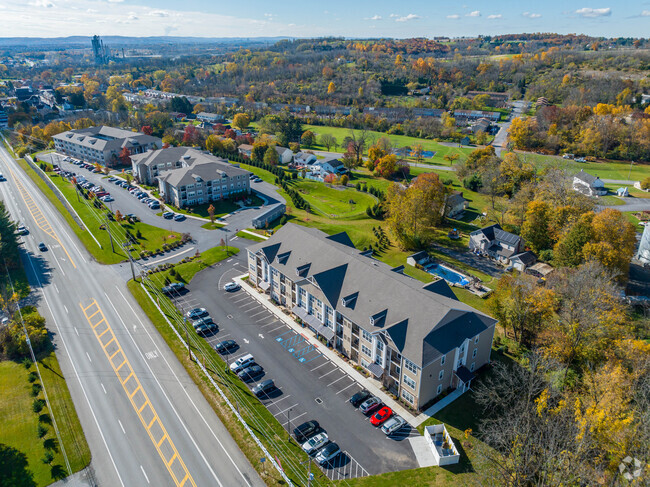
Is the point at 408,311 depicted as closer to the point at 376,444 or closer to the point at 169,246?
the point at 376,444

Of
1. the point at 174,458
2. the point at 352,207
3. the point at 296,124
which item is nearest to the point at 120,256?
the point at 174,458

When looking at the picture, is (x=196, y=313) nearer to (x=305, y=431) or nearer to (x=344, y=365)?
(x=344, y=365)

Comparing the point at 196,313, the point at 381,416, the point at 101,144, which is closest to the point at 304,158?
the point at 101,144

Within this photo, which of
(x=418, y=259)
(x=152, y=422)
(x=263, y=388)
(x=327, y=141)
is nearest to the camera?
(x=152, y=422)

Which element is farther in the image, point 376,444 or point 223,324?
point 223,324

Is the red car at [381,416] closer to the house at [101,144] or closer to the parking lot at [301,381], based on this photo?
the parking lot at [301,381]

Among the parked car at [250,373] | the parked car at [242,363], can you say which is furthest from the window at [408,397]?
the parked car at [242,363]

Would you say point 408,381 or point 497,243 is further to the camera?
point 497,243
